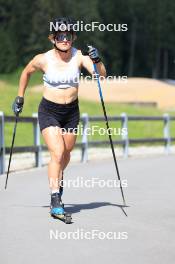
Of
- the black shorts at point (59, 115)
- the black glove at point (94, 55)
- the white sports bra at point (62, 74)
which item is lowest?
the black shorts at point (59, 115)

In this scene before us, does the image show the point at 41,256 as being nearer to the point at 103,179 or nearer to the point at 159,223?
the point at 159,223

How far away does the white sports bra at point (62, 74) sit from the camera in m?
8.29

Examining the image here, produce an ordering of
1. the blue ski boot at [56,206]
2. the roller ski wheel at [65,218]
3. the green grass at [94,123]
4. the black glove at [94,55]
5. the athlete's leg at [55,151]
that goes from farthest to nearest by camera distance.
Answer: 1. the green grass at [94,123]
2. the athlete's leg at [55,151]
3. the black glove at [94,55]
4. the blue ski boot at [56,206]
5. the roller ski wheel at [65,218]

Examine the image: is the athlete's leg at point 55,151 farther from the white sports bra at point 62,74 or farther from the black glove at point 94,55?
the black glove at point 94,55

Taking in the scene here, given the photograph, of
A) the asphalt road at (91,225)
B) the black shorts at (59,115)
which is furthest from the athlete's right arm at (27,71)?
the asphalt road at (91,225)

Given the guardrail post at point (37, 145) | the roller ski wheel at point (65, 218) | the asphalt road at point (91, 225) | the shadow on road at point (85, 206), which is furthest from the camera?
the guardrail post at point (37, 145)

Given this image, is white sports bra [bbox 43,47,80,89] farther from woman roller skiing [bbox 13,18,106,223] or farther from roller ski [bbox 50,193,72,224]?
roller ski [bbox 50,193,72,224]

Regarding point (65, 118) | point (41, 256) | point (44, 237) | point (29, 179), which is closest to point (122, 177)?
point (29, 179)

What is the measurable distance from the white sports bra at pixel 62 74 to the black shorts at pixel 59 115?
8.5 inches

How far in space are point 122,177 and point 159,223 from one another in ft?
20.2

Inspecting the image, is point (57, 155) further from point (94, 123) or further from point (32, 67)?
point (94, 123)

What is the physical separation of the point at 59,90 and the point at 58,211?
1244mm

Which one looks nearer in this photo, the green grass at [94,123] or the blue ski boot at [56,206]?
the blue ski boot at [56,206]

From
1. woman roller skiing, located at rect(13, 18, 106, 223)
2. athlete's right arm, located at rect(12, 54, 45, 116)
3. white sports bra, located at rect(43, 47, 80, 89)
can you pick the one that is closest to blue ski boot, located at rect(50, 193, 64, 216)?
woman roller skiing, located at rect(13, 18, 106, 223)
